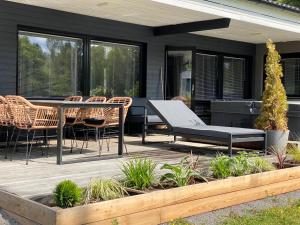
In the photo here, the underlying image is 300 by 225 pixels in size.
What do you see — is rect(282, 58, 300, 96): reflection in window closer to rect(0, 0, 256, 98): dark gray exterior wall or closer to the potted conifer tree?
rect(0, 0, 256, 98): dark gray exterior wall

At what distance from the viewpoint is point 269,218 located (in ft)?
12.5

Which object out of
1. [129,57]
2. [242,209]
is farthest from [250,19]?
[242,209]

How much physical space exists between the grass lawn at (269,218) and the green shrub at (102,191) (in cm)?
49

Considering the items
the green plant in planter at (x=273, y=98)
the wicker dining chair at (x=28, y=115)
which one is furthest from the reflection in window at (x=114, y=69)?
the green plant in planter at (x=273, y=98)

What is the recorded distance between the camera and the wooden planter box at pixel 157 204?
310 centimetres

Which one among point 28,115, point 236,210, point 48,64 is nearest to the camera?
point 236,210

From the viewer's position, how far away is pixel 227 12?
8.66 meters

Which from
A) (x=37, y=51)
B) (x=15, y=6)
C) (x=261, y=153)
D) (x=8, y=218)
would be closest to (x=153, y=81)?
(x=37, y=51)

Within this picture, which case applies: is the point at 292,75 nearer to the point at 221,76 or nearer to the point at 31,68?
the point at 221,76

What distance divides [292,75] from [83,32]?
657 cm

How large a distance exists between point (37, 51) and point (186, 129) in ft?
11.1

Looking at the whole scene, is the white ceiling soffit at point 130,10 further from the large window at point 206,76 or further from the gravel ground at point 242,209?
the gravel ground at point 242,209

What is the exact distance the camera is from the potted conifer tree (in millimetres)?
6637

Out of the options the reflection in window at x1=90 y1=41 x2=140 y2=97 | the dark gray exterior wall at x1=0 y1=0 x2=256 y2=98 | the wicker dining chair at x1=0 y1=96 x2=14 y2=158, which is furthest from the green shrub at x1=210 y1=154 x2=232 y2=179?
the reflection in window at x1=90 y1=41 x2=140 y2=97
